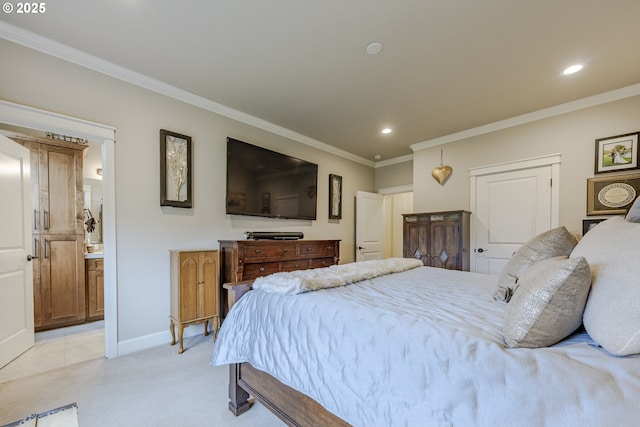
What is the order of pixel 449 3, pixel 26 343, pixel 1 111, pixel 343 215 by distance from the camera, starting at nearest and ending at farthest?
1. pixel 449 3
2. pixel 1 111
3. pixel 26 343
4. pixel 343 215

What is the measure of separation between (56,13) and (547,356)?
3224mm

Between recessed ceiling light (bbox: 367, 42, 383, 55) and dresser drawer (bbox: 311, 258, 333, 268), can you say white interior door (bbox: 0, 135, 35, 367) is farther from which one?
recessed ceiling light (bbox: 367, 42, 383, 55)

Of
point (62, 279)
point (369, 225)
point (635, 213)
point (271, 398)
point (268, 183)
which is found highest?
point (268, 183)

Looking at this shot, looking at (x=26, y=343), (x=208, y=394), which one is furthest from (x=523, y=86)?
(x=26, y=343)

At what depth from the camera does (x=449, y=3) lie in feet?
5.75

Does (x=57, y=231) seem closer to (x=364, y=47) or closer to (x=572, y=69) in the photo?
(x=364, y=47)

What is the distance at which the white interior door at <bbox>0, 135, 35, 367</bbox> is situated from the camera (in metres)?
2.23

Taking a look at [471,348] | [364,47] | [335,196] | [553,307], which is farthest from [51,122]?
[335,196]

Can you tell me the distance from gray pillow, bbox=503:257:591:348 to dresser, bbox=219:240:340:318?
250 cm

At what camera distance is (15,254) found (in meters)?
2.37

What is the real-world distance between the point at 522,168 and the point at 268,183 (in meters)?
3.32

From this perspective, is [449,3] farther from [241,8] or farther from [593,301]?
[593,301]

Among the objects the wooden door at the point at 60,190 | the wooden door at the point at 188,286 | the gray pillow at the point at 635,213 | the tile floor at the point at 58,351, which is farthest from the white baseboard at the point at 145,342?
the gray pillow at the point at 635,213

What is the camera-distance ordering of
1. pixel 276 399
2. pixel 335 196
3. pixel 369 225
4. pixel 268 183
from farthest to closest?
1. pixel 369 225
2. pixel 335 196
3. pixel 268 183
4. pixel 276 399
